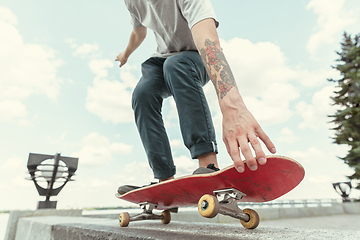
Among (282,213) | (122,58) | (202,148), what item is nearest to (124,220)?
(202,148)

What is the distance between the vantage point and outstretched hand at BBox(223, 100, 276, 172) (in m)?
0.68

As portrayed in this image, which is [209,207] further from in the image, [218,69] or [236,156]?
[218,69]

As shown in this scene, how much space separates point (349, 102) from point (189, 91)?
18038 mm

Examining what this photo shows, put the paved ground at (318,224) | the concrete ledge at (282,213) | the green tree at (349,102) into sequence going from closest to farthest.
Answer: the paved ground at (318,224), the concrete ledge at (282,213), the green tree at (349,102)

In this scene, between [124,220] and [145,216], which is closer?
[124,220]

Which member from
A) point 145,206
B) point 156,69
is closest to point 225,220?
point 145,206

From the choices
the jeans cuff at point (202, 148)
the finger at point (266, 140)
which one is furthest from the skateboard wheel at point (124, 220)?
the finger at point (266, 140)

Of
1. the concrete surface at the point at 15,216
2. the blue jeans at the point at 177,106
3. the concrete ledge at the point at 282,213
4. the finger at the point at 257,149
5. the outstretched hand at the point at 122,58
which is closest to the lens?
the finger at the point at 257,149

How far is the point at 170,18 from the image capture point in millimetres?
1397

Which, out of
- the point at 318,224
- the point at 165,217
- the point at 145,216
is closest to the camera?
the point at 145,216

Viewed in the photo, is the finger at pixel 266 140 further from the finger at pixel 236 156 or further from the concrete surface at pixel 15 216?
the concrete surface at pixel 15 216

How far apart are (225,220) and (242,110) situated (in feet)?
14.5

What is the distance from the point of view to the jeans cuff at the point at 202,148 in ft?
3.36

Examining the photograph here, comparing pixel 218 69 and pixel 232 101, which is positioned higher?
pixel 218 69
